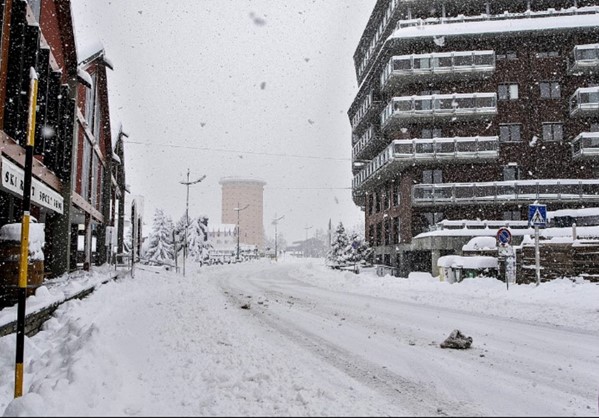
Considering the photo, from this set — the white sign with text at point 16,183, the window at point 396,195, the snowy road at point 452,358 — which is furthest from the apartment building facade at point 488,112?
the white sign with text at point 16,183

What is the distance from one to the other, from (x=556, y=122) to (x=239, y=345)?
109ft

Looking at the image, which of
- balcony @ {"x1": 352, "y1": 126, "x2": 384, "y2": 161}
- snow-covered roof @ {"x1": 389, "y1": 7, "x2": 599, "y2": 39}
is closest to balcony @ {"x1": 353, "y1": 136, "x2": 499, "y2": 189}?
balcony @ {"x1": 352, "y1": 126, "x2": 384, "y2": 161}

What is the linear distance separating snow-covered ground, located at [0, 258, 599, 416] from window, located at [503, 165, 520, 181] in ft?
71.8

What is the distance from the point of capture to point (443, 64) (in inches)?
1275

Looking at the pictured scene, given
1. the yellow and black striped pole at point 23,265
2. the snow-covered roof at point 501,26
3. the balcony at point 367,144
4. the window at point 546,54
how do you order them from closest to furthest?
the yellow and black striped pole at point 23,265 → the snow-covered roof at point 501,26 → the window at point 546,54 → the balcony at point 367,144

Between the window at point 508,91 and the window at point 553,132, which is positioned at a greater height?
the window at point 508,91

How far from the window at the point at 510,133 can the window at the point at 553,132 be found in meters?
1.68

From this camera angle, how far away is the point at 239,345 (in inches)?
250

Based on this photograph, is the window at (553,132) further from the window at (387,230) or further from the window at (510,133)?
the window at (387,230)

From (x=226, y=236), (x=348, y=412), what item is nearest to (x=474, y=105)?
(x=348, y=412)

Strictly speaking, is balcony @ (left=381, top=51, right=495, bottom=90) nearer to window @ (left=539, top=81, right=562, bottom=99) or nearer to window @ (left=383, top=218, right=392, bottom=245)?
window @ (left=539, top=81, right=562, bottom=99)

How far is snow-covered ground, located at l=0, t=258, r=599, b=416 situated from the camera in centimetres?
337

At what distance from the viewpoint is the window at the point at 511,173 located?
109ft

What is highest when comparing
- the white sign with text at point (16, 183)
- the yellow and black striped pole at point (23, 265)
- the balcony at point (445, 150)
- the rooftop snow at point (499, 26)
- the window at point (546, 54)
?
the rooftop snow at point (499, 26)
